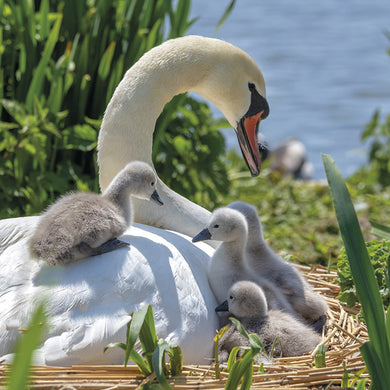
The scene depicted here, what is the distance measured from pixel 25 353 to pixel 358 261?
1.19m

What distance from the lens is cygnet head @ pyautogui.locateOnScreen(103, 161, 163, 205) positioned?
10.4ft

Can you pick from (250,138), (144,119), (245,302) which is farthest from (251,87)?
(245,302)

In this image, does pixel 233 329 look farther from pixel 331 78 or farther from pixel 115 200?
pixel 331 78

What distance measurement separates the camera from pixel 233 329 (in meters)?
3.10

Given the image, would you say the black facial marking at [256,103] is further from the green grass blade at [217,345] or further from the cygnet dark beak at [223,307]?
the green grass blade at [217,345]

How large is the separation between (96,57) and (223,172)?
1.17m

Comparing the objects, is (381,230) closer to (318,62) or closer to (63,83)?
(63,83)

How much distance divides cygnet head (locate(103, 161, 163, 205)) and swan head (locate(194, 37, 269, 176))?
2.43 feet

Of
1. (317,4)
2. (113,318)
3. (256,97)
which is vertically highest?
(256,97)

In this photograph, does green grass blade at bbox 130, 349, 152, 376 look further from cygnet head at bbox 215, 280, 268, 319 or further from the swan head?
the swan head

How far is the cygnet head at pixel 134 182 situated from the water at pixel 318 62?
6098 mm

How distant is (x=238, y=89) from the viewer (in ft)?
12.4

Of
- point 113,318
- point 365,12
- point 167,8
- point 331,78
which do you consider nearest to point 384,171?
point 167,8

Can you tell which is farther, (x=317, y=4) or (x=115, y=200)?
(x=317, y=4)
